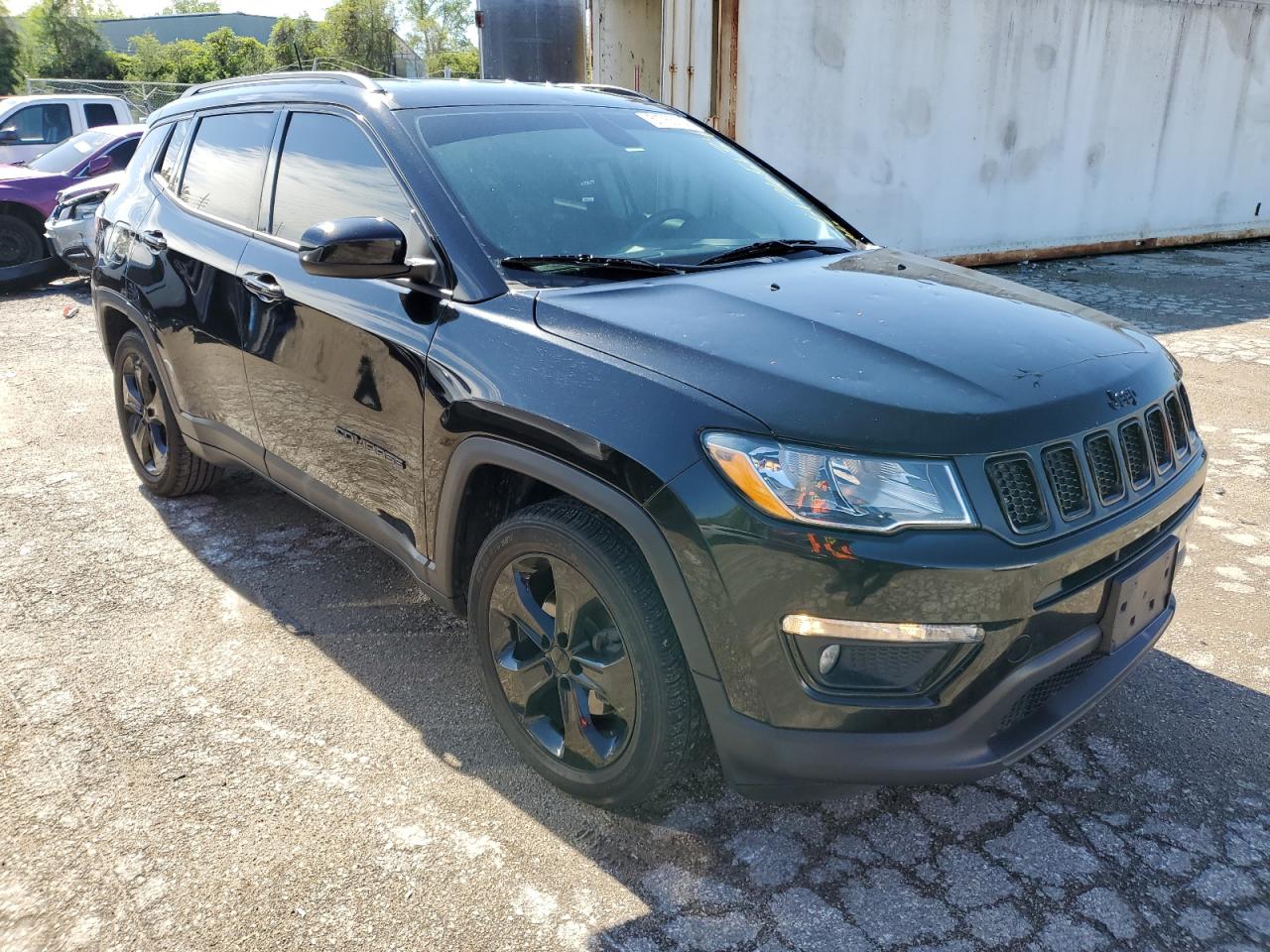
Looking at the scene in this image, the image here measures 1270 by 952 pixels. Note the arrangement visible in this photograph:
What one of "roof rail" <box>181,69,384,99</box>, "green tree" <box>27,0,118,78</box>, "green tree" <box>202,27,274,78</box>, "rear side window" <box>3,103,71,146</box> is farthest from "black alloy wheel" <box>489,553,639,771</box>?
"green tree" <box>202,27,274,78</box>

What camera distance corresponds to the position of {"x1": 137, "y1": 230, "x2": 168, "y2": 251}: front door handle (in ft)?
13.1

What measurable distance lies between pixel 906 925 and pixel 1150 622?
37.9 inches

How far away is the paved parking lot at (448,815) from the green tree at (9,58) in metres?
52.1

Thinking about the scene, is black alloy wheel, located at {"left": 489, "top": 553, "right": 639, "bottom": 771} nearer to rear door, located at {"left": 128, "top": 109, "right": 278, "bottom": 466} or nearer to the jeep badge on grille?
the jeep badge on grille

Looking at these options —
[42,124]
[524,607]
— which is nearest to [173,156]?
[524,607]

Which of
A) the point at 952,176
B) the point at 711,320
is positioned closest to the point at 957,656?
the point at 711,320

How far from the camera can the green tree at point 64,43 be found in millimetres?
52062

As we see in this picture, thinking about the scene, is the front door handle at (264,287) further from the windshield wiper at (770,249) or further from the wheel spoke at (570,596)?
the wheel spoke at (570,596)

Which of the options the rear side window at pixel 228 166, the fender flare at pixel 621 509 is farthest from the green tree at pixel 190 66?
the fender flare at pixel 621 509

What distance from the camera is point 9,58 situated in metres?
45.9

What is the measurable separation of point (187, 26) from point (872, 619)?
321 ft

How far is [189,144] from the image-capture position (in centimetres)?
412

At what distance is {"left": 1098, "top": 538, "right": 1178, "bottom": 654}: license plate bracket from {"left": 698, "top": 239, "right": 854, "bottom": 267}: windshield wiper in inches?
54.6

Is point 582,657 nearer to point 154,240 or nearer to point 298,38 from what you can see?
point 154,240
